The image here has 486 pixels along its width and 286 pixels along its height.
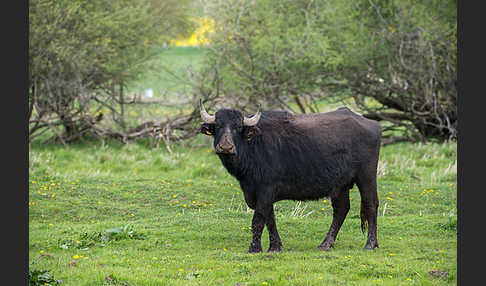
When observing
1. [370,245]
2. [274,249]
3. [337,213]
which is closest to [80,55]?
[337,213]

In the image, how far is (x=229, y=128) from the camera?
1001cm

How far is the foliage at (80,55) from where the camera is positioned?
74.6 ft

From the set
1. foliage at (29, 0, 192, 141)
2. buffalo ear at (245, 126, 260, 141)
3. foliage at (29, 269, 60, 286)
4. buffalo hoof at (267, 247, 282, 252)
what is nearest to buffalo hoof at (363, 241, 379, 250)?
buffalo hoof at (267, 247, 282, 252)

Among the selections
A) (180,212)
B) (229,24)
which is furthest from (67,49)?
(180,212)

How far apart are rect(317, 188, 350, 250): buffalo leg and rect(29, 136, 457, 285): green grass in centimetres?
25

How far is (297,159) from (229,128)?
4.47 feet

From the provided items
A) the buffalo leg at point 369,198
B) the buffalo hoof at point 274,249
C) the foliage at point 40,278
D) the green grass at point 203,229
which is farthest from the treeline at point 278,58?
the foliage at point 40,278

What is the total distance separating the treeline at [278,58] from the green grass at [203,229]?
13.5ft

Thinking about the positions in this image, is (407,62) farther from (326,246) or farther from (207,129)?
(207,129)

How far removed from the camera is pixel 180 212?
45.8 ft

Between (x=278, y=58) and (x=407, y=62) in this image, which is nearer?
(x=407, y=62)

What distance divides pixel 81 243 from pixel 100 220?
2758mm

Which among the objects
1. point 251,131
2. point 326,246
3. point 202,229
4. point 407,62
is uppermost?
point 407,62

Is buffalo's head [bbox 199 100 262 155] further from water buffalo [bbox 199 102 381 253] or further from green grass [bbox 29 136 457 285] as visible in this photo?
green grass [bbox 29 136 457 285]
